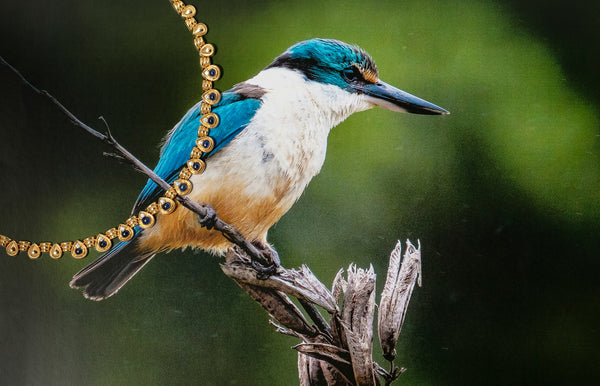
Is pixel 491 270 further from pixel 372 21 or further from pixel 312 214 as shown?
pixel 372 21

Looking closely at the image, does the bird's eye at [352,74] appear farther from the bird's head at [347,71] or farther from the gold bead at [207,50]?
the gold bead at [207,50]

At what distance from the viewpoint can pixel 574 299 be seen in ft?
4.31

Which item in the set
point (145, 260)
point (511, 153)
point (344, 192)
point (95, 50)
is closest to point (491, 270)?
point (511, 153)

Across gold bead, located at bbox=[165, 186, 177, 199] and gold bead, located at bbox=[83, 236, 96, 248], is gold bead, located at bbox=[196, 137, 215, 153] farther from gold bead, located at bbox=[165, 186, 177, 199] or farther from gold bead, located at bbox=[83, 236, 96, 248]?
gold bead, located at bbox=[83, 236, 96, 248]

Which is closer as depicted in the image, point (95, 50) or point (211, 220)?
point (211, 220)

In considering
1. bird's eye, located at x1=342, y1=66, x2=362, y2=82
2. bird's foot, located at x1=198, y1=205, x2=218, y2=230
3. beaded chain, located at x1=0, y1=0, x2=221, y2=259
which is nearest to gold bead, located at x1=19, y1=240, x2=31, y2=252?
beaded chain, located at x1=0, y1=0, x2=221, y2=259

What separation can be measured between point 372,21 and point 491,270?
2.30 feet

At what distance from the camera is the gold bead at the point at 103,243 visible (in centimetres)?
139

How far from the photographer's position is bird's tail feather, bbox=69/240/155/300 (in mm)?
1369

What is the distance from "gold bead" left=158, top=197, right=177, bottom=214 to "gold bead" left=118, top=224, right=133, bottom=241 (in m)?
0.11

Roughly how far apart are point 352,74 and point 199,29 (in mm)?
422

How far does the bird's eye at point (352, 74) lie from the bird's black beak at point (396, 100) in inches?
1.0

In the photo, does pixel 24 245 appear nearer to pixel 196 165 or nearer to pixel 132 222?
pixel 132 222

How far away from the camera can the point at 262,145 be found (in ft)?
4.25
